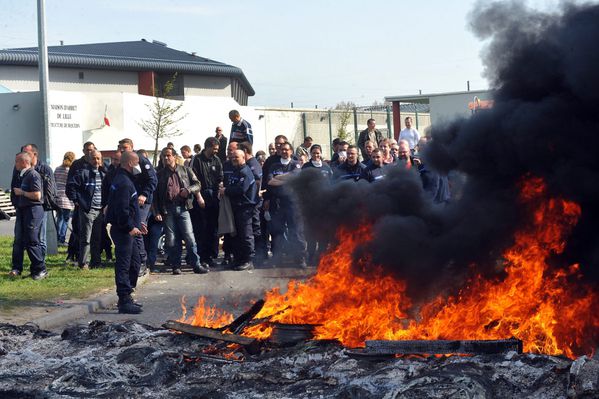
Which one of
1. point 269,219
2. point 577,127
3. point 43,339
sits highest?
point 577,127

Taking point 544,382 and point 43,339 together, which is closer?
point 544,382

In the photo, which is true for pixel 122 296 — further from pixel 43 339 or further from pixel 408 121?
pixel 408 121

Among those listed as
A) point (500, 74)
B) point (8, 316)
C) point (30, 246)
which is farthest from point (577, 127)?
point (30, 246)

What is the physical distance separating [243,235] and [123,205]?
390cm

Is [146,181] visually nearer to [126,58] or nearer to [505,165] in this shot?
[505,165]

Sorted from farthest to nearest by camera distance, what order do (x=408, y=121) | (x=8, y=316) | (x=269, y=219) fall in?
1. (x=408, y=121)
2. (x=269, y=219)
3. (x=8, y=316)

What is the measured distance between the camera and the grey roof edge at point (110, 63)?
40.6 metres

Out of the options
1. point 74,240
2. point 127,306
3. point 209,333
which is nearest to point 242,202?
point 74,240

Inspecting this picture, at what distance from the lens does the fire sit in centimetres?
668

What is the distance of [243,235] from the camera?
14.2m

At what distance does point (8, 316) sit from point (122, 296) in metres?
1.40

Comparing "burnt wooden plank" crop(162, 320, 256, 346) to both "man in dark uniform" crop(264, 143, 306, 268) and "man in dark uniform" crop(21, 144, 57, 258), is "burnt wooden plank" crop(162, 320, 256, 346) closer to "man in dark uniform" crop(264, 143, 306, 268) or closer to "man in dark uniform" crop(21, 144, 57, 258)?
"man in dark uniform" crop(21, 144, 57, 258)

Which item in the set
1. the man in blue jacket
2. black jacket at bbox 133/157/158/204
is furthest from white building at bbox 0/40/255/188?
black jacket at bbox 133/157/158/204

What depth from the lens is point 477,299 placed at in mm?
7078
